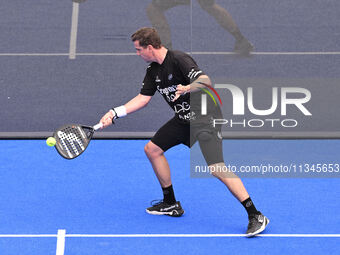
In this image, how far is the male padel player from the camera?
6.96 m

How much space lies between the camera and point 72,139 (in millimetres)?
7145

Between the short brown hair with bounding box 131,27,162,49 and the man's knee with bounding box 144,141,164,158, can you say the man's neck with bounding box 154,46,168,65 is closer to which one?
the short brown hair with bounding box 131,27,162,49

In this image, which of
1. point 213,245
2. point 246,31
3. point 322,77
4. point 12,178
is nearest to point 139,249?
point 213,245

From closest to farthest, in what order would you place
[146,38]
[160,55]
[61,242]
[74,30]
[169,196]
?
[61,242]
[146,38]
[160,55]
[169,196]
[74,30]

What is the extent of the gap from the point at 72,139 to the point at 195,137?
1152 millimetres

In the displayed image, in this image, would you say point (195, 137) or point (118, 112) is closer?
point (195, 137)

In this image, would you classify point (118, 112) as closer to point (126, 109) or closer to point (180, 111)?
point (126, 109)

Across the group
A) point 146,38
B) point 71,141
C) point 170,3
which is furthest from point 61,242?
point 170,3

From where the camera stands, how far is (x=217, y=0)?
1466cm

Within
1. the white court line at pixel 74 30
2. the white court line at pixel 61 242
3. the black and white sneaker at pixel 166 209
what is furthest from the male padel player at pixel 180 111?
the white court line at pixel 74 30

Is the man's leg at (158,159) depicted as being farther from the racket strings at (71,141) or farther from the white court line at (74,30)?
the white court line at (74,30)

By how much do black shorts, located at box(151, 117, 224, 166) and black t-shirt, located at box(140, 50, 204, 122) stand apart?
121 mm

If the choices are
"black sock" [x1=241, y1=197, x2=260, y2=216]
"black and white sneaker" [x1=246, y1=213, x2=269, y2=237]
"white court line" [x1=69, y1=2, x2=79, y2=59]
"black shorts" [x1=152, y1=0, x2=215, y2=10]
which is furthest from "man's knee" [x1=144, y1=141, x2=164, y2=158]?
"black shorts" [x1=152, y1=0, x2=215, y2=10]

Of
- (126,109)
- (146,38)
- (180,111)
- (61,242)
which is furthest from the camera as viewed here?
(126,109)
